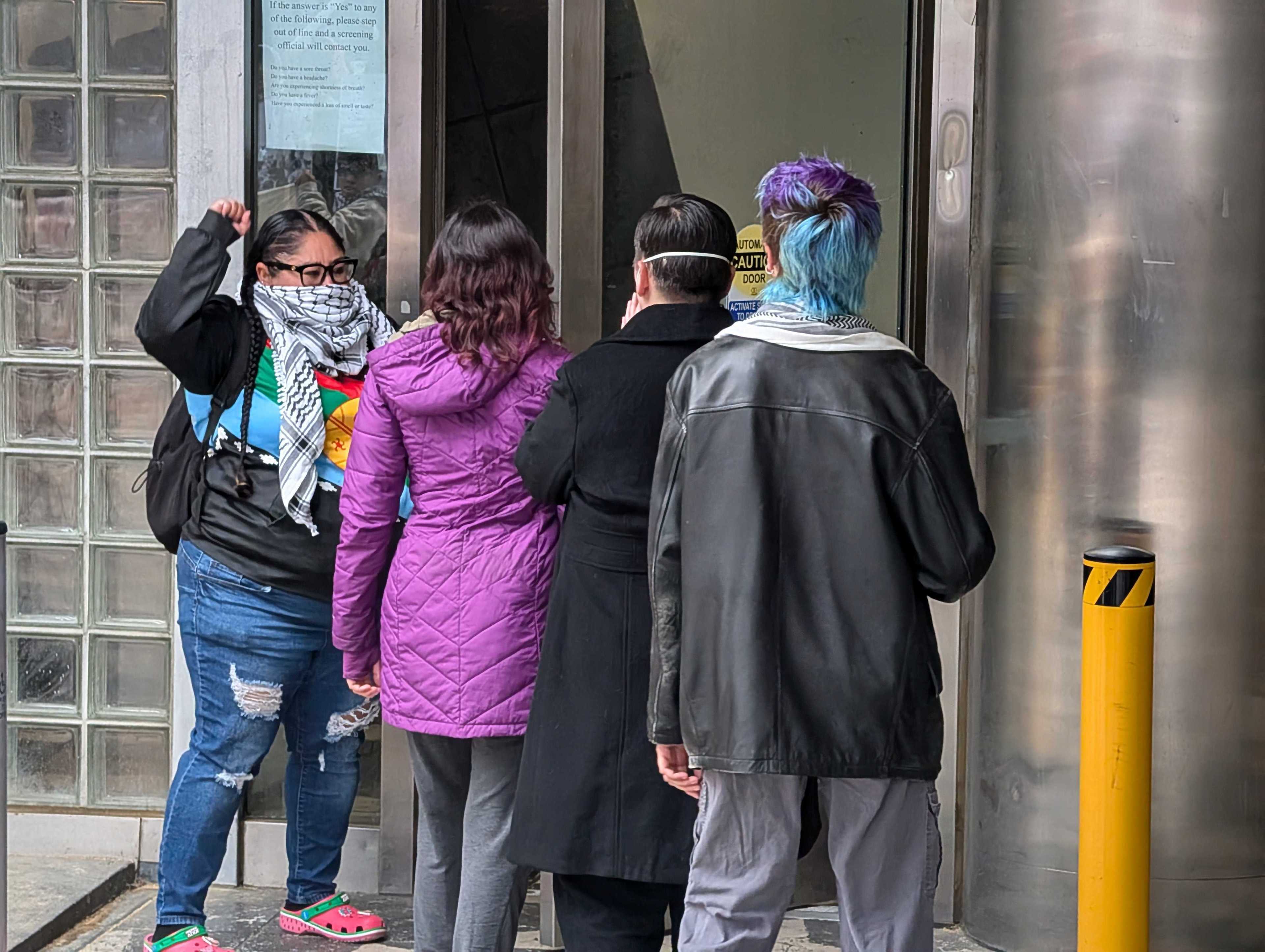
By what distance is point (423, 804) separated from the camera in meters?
3.28

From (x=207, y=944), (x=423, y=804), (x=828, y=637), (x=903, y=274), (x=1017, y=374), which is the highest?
(x=903, y=274)

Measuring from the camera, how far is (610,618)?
9.53 ft

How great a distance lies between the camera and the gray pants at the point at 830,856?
2676mm

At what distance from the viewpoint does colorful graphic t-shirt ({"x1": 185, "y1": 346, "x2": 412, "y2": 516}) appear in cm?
365

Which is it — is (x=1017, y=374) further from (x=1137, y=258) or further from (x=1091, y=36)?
(x=1091, y=36)

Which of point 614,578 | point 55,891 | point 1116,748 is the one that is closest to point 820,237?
point 614,578

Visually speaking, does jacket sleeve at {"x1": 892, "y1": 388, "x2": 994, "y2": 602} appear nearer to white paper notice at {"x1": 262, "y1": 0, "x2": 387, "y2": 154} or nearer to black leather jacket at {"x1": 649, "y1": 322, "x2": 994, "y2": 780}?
black leather jacket at {"x1": 649, "y1": 322, "x2": 994, "y2": 780}

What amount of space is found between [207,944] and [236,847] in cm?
70

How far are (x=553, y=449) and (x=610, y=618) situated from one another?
330mm

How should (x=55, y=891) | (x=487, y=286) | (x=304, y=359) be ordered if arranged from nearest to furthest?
(x=487, y=286) → (x=304, y=359) → (x=55, y=891)

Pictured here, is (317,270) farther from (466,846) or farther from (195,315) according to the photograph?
(466,846)

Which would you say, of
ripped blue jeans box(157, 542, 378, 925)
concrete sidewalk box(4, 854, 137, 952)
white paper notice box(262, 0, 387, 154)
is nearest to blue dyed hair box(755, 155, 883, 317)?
ripped blue jeans box(157, 542, 378, 925)

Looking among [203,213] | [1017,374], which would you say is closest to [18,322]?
[203,213]

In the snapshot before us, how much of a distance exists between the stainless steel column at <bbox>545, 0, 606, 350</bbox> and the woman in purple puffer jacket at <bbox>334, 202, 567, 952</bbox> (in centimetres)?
83
